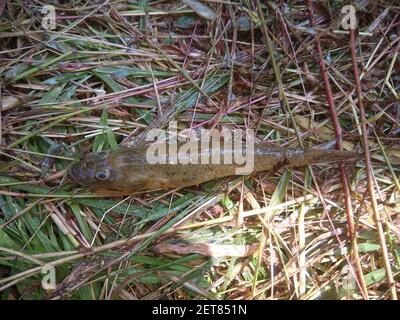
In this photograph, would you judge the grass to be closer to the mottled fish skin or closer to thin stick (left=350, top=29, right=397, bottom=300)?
thin stick (left=350, top=29, right=397, bottom=300)

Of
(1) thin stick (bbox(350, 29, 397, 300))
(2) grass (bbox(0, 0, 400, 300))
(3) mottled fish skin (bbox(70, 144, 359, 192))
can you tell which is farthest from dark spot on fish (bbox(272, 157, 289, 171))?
(1) thin stick (bbox(350, 29, 397, 300))

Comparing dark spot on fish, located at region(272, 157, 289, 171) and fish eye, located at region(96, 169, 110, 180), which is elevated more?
dark spot on fish, located at region(272, 157, 289, 171)

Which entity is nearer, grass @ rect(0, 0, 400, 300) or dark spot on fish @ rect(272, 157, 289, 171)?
grass @ rect(0, 0, 400, 300)

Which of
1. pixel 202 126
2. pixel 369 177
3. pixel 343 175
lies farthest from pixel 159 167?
pixel 369 177

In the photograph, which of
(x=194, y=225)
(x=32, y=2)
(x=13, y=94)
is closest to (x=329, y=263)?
(x=194, y=225)

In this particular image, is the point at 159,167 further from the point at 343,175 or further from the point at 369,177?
the point at 369,177

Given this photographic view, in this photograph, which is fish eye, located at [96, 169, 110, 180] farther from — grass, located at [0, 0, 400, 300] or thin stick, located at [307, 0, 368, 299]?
thin stick, located at [307, 0, 368, 299]
